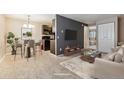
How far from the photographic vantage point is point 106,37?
13.6 ft

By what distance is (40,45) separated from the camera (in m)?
4.17

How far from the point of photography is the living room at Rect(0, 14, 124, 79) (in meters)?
3.46

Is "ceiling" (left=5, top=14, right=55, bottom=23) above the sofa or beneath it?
above

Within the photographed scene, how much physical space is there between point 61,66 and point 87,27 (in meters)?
1.47

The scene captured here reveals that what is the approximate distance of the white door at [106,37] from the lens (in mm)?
3984

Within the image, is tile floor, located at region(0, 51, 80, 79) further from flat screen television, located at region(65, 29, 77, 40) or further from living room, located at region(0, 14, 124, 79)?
flat screen television, located at region(65, 29, 77, 40)

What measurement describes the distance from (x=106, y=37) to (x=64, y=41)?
4.64 ft

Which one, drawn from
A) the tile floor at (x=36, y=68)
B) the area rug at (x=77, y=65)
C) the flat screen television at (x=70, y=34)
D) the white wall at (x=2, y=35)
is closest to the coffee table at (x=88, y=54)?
the area rug at (x=77, y=65)

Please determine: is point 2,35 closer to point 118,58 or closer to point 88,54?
point 88,54

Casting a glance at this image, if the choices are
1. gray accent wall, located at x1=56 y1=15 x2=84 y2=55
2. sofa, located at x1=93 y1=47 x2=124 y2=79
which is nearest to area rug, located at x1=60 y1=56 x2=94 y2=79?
gray accent wall, located at x1=56 y1=15 x2=84 y2=55

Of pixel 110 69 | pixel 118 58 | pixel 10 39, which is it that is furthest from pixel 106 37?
pixel 10 39
